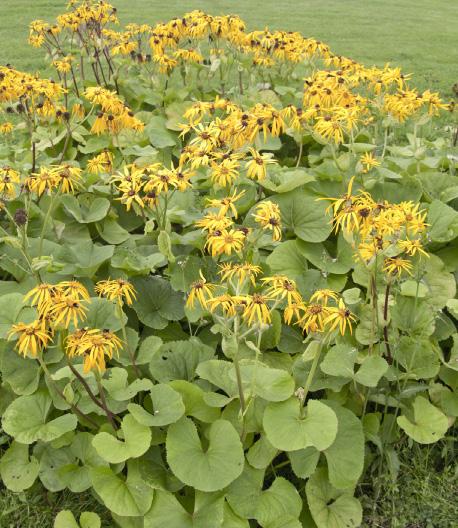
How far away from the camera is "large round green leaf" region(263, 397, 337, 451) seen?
2328 millimetres

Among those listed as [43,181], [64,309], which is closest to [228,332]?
[64,309]

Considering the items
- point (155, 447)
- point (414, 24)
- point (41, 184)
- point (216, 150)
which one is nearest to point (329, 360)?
point (155, 447)

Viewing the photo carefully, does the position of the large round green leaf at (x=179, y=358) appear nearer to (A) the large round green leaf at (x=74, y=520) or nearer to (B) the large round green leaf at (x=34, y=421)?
(B) the large round green leaf at (x=34, y=421)

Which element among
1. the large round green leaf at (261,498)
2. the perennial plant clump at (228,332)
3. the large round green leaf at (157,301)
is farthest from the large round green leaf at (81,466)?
the large round green leaf at (157,301)

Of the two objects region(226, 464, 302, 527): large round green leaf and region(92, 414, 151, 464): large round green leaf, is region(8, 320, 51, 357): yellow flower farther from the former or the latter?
region(226, 464, 302, 527): large round green leaf

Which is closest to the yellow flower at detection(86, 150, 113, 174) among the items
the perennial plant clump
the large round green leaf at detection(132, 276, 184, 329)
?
the perennial plant clump

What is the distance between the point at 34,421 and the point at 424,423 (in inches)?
66.2

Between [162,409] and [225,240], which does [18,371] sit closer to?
[162,409]

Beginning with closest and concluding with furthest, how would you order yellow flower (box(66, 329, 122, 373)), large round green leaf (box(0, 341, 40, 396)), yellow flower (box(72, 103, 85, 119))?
yellow flower (box(66, 329, 122, 373))
large round green leaf (box(0, 341, 40, 396))
yellow flower (box(72, 103, 85, 119))

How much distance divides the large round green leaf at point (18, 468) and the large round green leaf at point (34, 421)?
0.60 feet

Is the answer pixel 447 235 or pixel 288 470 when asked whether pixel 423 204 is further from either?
pixel 288 470

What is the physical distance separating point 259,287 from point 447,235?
1058 mm

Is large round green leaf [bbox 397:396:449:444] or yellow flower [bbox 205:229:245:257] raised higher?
yellow flower [bbox 205:229:245:257]

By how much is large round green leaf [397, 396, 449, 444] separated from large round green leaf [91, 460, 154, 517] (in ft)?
3.62
